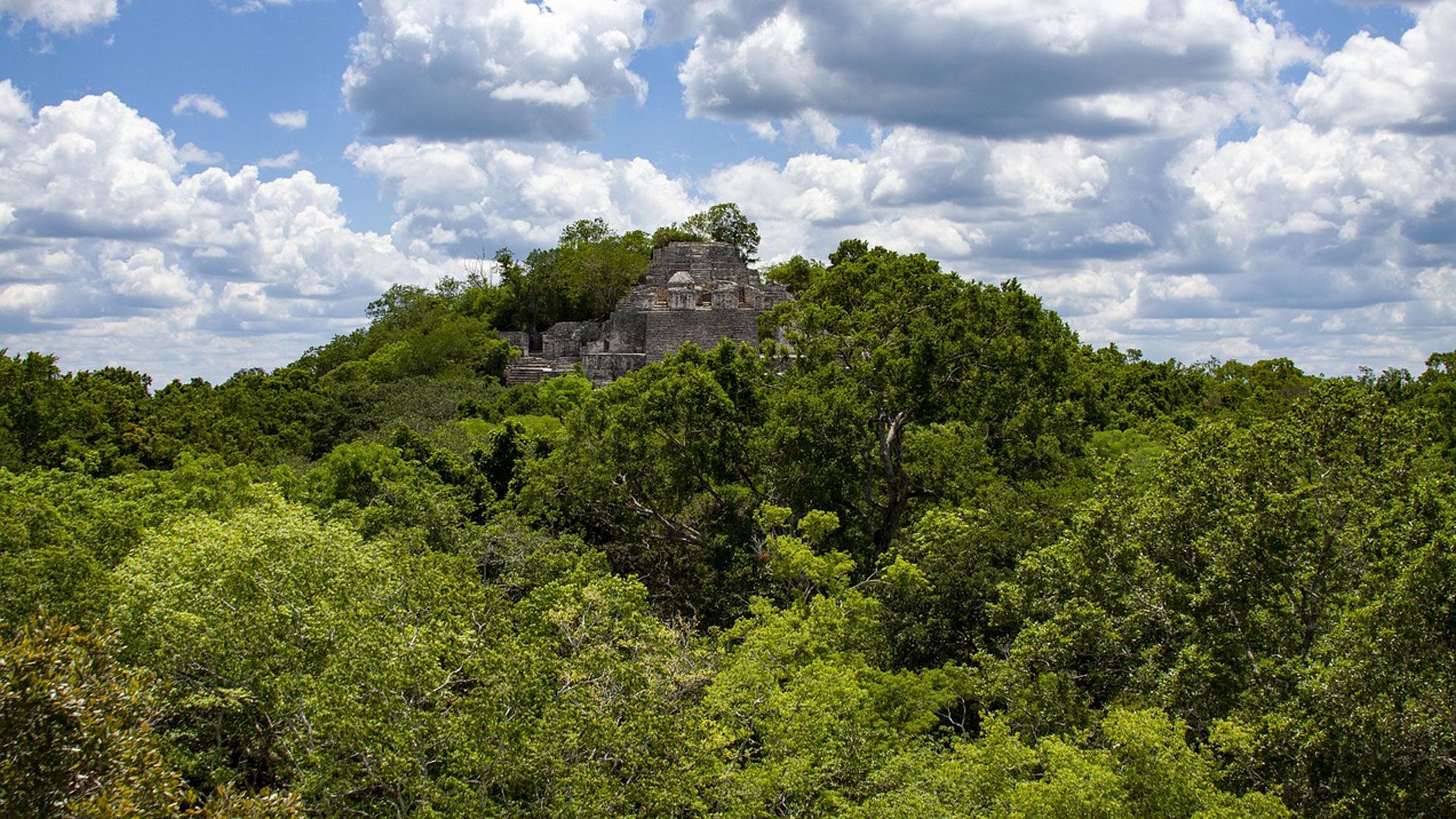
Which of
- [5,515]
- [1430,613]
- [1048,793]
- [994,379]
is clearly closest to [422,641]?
[1048,793]

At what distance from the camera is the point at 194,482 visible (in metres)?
20.7

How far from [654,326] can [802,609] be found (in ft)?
90.1

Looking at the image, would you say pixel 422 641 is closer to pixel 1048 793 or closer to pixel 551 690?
pixel 551 690

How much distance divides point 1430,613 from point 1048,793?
341 cm

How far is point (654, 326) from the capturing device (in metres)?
41.8

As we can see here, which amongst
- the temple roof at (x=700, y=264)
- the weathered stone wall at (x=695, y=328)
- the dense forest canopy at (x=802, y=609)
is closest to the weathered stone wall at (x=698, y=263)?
the temple roof at (x=700, y=264)

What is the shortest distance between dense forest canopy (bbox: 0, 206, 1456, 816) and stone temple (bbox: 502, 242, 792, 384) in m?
19.0

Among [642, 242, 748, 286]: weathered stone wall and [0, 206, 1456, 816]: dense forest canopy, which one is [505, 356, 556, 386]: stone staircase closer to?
[642, 242, 748, 286]: weathered stone wall

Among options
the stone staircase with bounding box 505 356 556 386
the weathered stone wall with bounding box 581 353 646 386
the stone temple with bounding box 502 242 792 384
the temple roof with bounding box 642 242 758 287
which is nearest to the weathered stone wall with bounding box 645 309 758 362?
the stone temple with bounding box 502 242 792 384

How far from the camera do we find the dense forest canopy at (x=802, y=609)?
31.9ft

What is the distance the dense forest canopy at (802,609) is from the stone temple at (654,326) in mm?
18975

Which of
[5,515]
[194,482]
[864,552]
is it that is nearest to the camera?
[5,515]

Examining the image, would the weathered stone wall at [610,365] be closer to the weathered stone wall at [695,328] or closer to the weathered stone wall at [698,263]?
the weathered stone wall at [695,328]

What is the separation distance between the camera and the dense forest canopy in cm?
971
